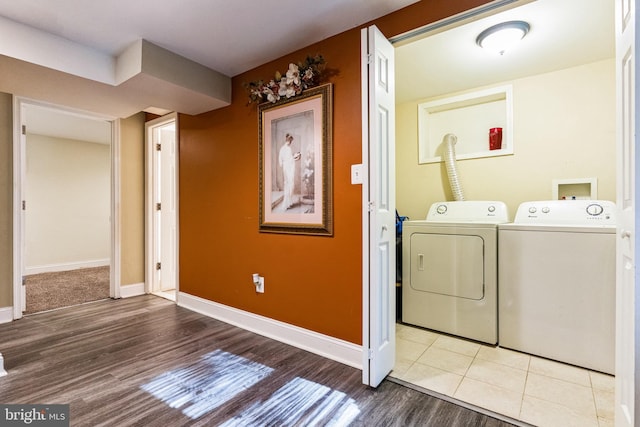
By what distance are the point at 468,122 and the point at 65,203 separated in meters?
6.33

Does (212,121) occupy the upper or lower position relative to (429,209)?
upper

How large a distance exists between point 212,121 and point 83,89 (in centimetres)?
101

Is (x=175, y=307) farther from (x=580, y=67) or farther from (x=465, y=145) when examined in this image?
(x=580, y=67)

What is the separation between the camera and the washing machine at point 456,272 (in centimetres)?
227

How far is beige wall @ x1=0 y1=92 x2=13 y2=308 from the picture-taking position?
2.71 meters

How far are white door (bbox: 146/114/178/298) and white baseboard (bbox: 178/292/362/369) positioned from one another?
91 cm

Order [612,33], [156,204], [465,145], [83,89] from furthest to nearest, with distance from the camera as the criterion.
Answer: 1. [156,204]
2. [465,145]
3. [83,89]
4. [612,33]

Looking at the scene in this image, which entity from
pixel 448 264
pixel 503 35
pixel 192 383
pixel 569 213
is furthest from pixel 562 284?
pixel 192 383

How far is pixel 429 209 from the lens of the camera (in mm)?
3139

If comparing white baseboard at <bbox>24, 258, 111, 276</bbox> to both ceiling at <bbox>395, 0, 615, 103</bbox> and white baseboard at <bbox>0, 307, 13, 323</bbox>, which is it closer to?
white baseboard at <bbox>0, 307, 13, 323</bbox>

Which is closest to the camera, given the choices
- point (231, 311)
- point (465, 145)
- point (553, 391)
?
point (553, 391)

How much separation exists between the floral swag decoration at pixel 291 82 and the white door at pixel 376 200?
1.79 feet

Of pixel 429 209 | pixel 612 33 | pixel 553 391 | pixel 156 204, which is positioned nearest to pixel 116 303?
pixel 156 204

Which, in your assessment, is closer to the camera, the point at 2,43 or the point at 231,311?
the point at 2,43
